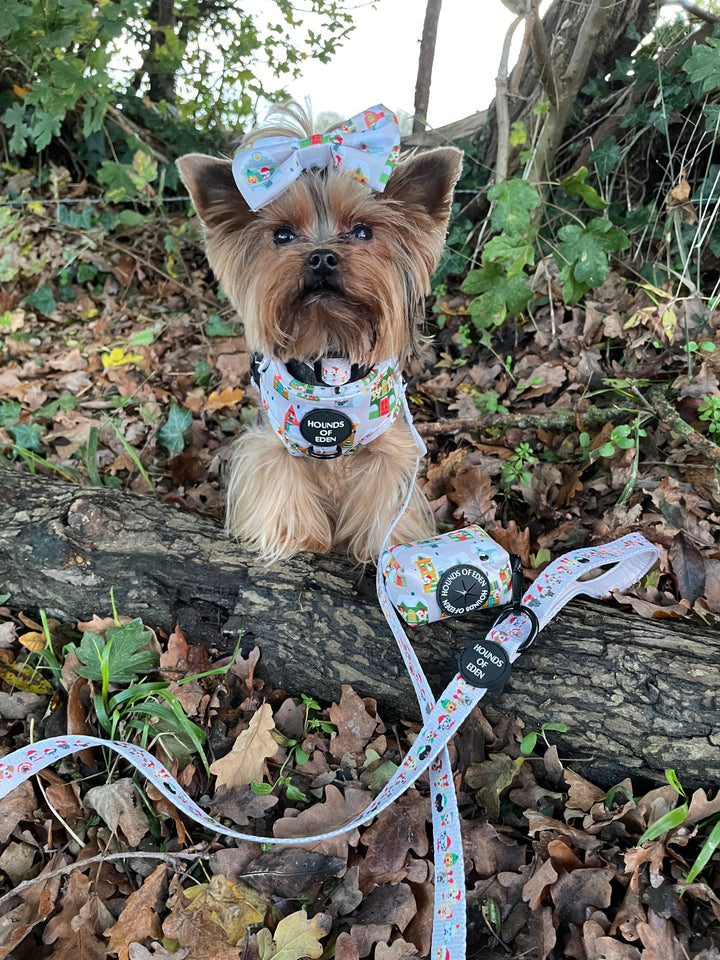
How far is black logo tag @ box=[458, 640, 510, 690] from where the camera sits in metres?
2.11

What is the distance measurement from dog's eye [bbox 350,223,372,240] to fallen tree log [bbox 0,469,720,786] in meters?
1.40

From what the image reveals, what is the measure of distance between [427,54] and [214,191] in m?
2.40

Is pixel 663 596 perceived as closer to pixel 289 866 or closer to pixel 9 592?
pixel 289 866

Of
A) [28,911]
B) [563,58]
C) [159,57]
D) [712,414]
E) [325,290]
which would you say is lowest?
[28,911]

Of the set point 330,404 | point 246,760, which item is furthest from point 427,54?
point 246,760

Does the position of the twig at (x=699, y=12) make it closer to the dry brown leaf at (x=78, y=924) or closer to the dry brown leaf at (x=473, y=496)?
the dry brown leaf at (x=473, y=496)

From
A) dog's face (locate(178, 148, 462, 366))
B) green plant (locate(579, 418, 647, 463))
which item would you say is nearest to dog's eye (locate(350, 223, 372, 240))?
dog's face (locate(178, 148, 462, 366))

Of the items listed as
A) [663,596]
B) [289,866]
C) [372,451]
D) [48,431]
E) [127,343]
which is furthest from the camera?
[127,343]

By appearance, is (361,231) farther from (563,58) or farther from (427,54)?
(563,58)

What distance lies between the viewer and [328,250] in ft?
8.02

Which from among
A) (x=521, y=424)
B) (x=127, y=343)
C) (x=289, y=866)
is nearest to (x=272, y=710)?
(x=289, y=866)

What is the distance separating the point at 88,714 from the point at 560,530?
2.17 metres


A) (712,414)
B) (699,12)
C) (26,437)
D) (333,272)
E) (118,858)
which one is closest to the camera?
(118,858)

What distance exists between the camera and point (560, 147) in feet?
14.0
